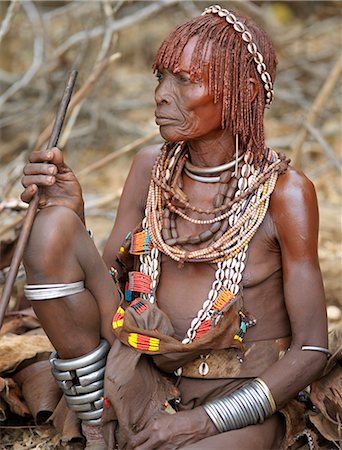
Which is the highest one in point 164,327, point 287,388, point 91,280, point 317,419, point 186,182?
point 186,182

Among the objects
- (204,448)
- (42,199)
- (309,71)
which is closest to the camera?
(204,448)

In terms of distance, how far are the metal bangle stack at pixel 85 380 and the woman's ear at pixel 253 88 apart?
0.88m

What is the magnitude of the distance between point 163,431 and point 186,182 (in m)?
0.79

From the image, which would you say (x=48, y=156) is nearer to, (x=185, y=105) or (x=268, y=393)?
(x=185, y=105)

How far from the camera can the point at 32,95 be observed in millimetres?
7195

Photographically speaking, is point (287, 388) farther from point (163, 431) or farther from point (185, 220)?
point (185, 220)

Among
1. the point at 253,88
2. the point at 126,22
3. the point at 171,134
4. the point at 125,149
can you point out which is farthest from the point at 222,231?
the point at 126,22

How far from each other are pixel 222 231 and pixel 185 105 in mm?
403

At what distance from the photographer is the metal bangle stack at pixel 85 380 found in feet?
8.51

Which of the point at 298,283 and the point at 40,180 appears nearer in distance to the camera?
the point at 40,180

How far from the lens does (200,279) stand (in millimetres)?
2721

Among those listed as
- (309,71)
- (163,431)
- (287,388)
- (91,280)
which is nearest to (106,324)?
(91,280)

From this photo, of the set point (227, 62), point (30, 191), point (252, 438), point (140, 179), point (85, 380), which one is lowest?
point (252, 438)

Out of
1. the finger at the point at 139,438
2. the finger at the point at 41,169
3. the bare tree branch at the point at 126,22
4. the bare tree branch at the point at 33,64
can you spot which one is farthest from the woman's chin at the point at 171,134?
the bare tree branch at the point at 33,64
